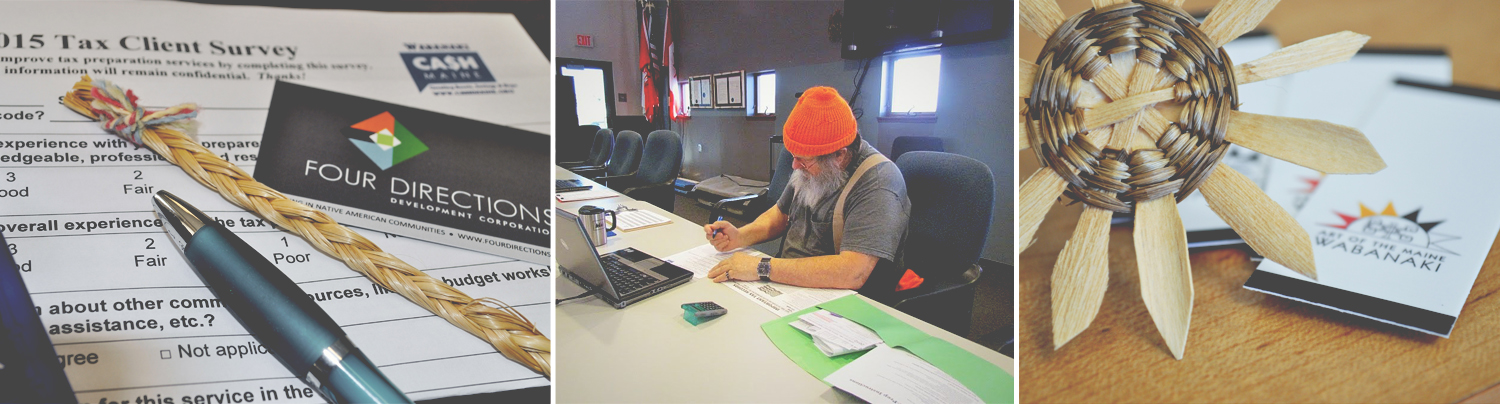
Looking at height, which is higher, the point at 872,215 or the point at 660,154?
the point at 660,154

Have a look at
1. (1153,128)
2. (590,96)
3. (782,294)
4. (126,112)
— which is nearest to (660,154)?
(590,96)

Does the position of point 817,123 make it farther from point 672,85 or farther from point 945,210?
point 945,210

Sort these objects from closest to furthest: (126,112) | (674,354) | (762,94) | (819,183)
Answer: (126,112), (674,354), (762,94), (819,183)

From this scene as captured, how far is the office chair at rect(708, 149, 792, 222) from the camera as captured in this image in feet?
3.35

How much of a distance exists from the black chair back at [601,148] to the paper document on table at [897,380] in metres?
0.43

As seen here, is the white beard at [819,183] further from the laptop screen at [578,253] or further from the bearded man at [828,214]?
the laptop screen at [578,253]

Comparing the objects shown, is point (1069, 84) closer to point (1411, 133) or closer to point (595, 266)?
point (1411, 133)

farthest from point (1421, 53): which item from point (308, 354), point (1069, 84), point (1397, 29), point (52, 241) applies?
point (52, 241)

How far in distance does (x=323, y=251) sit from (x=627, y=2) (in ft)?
1.49

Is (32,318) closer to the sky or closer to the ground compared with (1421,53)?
closer to the ground

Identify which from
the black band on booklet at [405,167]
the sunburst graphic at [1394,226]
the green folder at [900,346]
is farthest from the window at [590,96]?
the sunburst graphic at [1394,226]

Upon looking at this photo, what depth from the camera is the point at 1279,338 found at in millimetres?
313

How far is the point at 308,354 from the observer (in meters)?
0.33

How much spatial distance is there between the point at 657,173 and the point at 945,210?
0.56 metres
